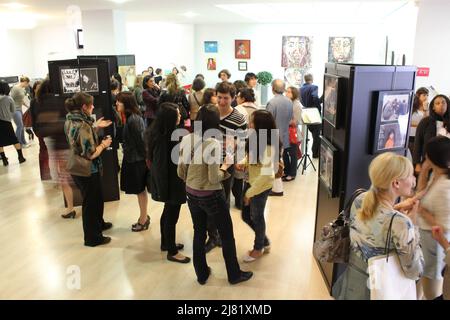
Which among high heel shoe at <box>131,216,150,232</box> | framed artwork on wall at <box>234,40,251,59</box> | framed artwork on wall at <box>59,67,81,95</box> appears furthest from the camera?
framed artwork on wall at <box>234,40,251,59</box>

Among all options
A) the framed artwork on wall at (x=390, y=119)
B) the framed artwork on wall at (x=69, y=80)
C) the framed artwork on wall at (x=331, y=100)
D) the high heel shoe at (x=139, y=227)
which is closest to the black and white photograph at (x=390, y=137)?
the framed artwork on wall at (x=390, y=119)

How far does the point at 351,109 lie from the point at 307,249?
1.78 meters

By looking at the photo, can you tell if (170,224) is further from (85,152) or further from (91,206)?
(85,152)

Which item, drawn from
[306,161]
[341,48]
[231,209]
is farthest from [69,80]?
[341,48]

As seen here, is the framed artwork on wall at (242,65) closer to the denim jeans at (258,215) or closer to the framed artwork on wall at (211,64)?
the framed artwork on wall at (211,64)

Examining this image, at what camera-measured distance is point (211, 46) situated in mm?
13508

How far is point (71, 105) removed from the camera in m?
3.62

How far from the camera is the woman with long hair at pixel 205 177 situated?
9.44 feet

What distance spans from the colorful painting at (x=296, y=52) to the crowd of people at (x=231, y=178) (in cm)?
785

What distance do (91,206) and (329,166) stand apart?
2298mm

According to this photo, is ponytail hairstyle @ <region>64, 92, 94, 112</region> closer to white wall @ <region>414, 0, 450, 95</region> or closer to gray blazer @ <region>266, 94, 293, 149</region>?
gray blazer @ <region>266, 94, 293, 149</region>

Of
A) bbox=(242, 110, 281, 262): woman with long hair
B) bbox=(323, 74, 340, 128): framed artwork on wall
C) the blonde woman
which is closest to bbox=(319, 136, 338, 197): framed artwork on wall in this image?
bbox=(323, 74, 340, 128): framed artwork on wall

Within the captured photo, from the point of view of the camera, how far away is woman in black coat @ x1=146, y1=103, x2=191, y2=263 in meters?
3.21
